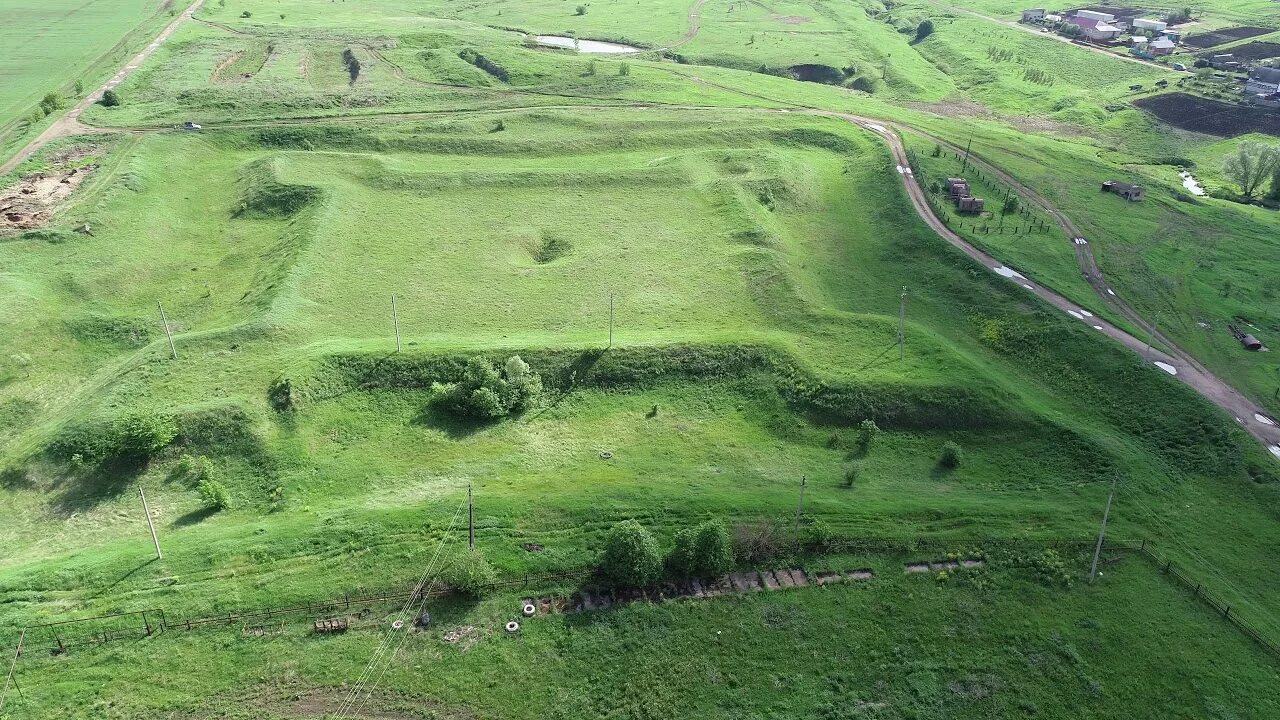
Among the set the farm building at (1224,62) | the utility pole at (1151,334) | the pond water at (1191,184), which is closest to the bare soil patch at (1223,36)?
the farm building at (1224,62)

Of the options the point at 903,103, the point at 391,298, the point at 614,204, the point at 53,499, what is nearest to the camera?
the point at 53,499

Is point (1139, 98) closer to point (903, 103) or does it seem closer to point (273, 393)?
point (903, 103)

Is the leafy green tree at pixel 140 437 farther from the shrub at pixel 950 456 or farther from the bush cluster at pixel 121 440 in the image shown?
the shrub at pixel 950 456

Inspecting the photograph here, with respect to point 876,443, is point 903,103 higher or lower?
higher

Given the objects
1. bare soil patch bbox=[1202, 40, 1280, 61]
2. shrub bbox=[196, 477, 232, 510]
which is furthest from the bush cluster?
bare soil patch bbox=[1202, 40, 1280, 61]

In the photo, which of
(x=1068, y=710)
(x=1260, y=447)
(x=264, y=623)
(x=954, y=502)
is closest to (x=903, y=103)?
(x=1260, y=447)

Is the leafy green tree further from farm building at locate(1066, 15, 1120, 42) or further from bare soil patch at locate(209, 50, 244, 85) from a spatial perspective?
farm building at locate(1066, 15, 1120, 42)
